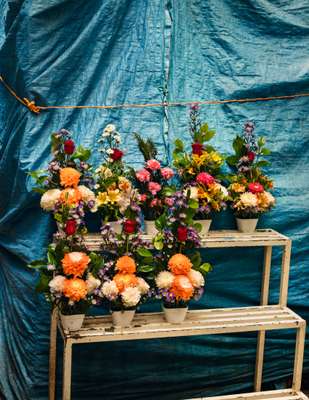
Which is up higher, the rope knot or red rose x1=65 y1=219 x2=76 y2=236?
the rope knot

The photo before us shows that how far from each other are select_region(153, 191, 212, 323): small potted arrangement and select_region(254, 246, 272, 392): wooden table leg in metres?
0.66

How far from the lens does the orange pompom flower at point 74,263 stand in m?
3.27

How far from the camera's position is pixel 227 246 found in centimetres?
377

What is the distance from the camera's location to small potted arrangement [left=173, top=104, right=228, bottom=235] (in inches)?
146

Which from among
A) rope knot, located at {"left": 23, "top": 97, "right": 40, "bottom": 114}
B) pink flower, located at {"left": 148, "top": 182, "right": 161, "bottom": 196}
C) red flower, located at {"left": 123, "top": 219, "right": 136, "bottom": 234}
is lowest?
red flower, located at {"left": 123, "top": 219, "right": 136, "bottom": 234}

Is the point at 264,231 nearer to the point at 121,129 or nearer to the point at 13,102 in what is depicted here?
the point at 121,129

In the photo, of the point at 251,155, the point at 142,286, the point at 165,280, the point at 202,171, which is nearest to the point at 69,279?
the point at 142,286

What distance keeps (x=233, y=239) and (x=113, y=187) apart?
655 mm

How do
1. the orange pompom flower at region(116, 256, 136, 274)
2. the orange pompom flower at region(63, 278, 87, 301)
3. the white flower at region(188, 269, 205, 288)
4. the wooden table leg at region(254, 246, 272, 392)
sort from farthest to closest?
the wooden table leg at region(254, 246, 272, 392) → the white flower at region(188, 269, 205, 288) → the orange pompom flower at region(116, 256, 136, 274) → the orange pompom flower at region(63, 278, 87, 301)

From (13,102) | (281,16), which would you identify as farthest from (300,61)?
(13,102)

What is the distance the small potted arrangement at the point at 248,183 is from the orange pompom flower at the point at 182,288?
0.59 meters

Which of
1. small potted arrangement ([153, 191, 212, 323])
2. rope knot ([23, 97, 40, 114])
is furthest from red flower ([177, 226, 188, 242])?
rope knot ([23, 97, 40, 114])

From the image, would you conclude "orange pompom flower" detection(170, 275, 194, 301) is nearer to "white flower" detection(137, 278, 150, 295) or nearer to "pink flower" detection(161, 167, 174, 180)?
"white flower" detection(137, 278, 150, 295)

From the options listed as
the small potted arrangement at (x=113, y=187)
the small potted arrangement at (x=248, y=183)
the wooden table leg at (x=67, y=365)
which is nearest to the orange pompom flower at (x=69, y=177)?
the small potted arrangement at (x=113, y=187)
